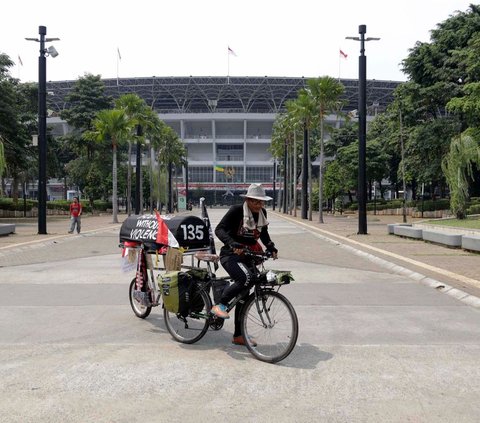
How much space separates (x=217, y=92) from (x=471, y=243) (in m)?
106

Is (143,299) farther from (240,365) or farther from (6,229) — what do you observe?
(6,229)

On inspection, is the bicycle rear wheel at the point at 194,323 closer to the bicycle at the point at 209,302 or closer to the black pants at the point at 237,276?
the bicycle at the point at 209,302

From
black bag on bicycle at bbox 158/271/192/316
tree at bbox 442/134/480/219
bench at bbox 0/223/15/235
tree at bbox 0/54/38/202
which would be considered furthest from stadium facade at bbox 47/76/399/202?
black bag on bicycle at bbox 158/271/192/316

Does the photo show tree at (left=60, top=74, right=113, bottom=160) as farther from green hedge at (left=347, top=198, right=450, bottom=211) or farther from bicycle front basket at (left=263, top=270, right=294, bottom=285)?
bicycle front basket at (left=263, top=270, right=294, bottom=285)

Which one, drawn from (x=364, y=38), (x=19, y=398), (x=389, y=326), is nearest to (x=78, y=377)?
(x=19, y=398)

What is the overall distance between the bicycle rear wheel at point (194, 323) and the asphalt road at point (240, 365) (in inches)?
5.2

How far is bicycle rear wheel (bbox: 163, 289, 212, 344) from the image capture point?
21.1ft

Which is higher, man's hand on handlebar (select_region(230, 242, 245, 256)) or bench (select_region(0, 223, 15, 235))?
man's hand on handlebar (select_region(230, 242, 245, 256))

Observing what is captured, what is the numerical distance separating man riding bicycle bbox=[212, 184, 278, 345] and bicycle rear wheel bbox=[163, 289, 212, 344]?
0.81 feet

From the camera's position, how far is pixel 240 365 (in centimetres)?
566

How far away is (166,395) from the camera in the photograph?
4730 millimetres

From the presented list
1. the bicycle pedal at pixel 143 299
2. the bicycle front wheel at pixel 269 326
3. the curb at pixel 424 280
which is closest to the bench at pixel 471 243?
the curb at pixel 424 280

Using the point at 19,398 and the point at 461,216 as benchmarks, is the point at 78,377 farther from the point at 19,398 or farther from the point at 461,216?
the point at 461,216

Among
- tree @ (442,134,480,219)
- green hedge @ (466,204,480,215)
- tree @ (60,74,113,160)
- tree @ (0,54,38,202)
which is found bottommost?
green hedge @ (466,204,480,215)
